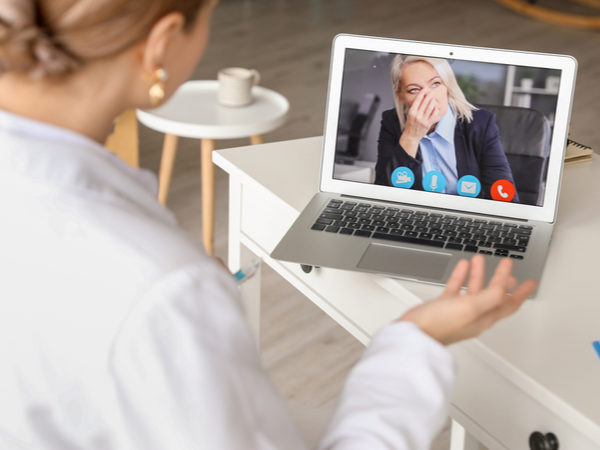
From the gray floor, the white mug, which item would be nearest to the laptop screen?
the gray floor

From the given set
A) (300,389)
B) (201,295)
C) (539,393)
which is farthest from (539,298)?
(300,389)

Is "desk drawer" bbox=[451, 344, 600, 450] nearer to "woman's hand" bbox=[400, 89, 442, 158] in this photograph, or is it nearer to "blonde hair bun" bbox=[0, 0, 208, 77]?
"woman's hand" bbox=[400, 89, 442, 158]

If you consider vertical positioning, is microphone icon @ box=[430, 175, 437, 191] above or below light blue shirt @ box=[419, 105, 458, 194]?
below

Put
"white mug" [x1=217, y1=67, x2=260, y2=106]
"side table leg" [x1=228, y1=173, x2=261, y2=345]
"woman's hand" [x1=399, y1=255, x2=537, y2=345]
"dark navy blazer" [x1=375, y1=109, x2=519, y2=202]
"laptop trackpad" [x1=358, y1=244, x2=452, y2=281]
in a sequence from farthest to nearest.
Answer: "white mug" [x1=217, y1=67, x2=260, y2=106], "side table leg" [x1=228, y1=173, x2=261, y2=345], "dark navy blazer" [x1=375, y1=109, x2=519, y2=202], "laptop trackpad" [x1=358, y1=244, x2=452, y2=281], "woman's hand" [x1=399, y1=255, x2=537, y2=345]

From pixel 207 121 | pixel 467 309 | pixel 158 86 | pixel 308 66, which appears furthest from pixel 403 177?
pixel 308 66

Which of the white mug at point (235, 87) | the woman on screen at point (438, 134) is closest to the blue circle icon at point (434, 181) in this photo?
the woman on screen at point (438, 134)

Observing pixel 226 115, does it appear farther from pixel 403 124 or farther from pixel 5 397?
pixel 5 397

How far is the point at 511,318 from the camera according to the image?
779 mm

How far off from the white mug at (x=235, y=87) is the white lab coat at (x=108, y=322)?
1595 mm

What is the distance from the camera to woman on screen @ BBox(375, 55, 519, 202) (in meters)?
0.97

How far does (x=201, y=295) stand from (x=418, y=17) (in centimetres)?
462

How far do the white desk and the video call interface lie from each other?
108mm

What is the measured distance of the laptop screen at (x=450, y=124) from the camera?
0.95 meters

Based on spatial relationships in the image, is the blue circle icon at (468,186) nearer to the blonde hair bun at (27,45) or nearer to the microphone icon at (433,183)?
the microphone icon at (433,183)
